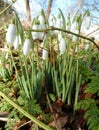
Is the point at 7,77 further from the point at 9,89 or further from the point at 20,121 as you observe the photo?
the point at 20,121

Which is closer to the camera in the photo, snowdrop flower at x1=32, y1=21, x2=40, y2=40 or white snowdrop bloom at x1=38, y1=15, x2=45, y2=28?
snowdrop flower at x1=32, y1=21, x2=40, y2=40

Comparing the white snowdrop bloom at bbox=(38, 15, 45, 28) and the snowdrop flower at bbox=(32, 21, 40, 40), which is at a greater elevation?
the white snowdrop bloom at bbox=(38, 15, 45, 28)

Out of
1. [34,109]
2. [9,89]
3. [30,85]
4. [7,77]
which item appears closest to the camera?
[34,109]

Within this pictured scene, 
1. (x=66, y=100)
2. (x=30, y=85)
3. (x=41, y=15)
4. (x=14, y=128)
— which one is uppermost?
(x=41, y=15)

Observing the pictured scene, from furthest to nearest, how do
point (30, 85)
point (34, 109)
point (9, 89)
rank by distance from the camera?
point (9, 89), point (30, 85), point (34, 109)

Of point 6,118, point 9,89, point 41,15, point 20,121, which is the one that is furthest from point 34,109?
point 41,15

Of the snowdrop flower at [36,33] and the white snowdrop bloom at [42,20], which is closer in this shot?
the snowdrop flower at [36,33]

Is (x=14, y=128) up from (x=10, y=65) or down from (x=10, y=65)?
down

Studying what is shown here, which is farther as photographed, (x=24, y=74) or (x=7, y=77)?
(x=7, y=77)

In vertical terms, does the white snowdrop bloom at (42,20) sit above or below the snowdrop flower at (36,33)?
above

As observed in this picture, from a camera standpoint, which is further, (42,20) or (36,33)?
(42,20)

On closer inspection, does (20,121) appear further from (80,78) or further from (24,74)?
(80,78)
